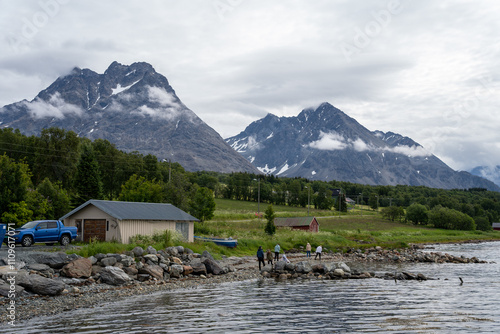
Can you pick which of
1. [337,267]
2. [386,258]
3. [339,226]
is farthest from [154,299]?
[339,226]

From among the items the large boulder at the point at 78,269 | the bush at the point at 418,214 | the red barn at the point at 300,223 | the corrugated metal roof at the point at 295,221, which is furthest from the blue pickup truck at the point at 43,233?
the bush at the point at 418,214

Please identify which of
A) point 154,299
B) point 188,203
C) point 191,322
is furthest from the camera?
point 188,203

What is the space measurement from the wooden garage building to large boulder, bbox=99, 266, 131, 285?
12.0m

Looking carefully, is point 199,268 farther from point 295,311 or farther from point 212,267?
point 295,311

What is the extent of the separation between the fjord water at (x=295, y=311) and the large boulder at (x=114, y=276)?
3.62 m

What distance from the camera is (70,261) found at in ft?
96.0

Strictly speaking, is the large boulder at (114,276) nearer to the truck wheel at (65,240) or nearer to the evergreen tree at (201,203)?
the truck wheel at (65,240)

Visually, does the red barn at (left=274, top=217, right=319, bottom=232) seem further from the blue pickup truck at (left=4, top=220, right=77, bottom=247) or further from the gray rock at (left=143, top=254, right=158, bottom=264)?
the gray rock at (left=143, top=254, right=158, bottom=264)

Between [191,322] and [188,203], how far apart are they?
5459 cm

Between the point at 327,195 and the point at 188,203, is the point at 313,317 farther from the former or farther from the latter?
the point at 327,195

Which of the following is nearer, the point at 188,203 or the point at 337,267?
the point at 337,267

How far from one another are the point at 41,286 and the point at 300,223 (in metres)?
73.2

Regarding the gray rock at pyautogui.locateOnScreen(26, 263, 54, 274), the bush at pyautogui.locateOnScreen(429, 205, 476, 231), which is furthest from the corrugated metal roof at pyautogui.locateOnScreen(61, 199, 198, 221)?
the bush at pyautogui.locateOnScreen(429, 205, 476, 231)

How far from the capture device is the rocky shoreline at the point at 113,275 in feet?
71.0
